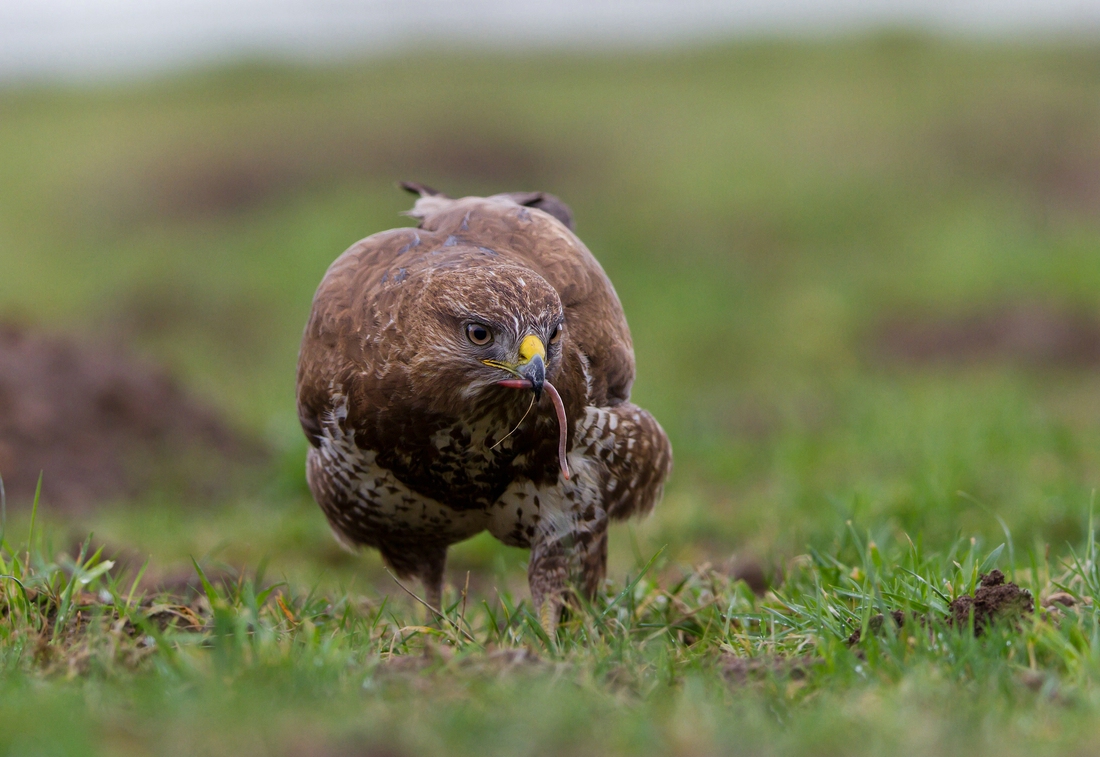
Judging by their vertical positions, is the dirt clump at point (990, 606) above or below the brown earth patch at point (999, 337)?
above

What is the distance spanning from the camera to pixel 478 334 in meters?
3.48

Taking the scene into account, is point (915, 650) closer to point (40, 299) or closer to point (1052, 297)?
point (1052, 297)

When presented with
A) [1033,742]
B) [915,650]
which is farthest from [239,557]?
[1033,742]

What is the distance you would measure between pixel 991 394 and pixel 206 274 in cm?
781

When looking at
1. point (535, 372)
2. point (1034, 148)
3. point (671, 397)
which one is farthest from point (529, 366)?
point (1034, 148)

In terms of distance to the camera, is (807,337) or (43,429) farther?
(807,337)

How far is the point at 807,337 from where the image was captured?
10383 mm

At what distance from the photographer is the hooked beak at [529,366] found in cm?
341

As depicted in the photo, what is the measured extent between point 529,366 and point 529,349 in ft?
0.15

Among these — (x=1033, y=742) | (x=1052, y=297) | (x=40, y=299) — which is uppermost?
(x=1033, y=742)

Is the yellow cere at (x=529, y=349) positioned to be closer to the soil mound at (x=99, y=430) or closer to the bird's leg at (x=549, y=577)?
the bird's leg at (x=549, y=577)

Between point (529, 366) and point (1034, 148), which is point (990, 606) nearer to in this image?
point (529, 366)

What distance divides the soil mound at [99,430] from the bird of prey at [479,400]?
9.14 ft

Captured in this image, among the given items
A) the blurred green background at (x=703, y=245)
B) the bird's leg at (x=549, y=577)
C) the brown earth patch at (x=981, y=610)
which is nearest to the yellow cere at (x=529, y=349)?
the bird's leg at (x=549, y=577)
